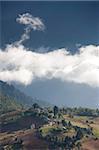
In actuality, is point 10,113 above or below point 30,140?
above

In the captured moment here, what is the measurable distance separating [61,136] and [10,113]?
4394cm

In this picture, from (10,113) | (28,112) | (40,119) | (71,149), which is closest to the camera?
(71,149)

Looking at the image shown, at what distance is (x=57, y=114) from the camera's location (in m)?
125

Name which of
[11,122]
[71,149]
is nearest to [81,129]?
[71,149]

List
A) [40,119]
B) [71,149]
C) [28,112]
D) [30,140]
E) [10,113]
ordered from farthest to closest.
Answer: [10,113], [28,112], [40,119], [30,140], [71,149]

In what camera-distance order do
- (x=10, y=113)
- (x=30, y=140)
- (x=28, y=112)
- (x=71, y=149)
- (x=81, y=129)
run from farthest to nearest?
(x=10, y=113) < (x=28, y=112) < (x=81, y=129) < (x=30, y=140) < (x=71, y=149)

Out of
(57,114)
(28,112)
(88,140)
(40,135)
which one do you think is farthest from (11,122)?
(88,140)

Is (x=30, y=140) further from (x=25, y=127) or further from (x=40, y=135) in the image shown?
(x=25, y=127)

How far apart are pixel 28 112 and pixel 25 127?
8.82m

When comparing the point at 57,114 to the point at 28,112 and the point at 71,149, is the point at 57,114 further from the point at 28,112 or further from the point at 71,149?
the point at 71,149

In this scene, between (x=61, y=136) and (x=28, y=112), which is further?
(x=28, y=112)

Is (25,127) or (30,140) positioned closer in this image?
(30,140)

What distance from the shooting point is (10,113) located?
14188cm

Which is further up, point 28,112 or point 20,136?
point 28,112
